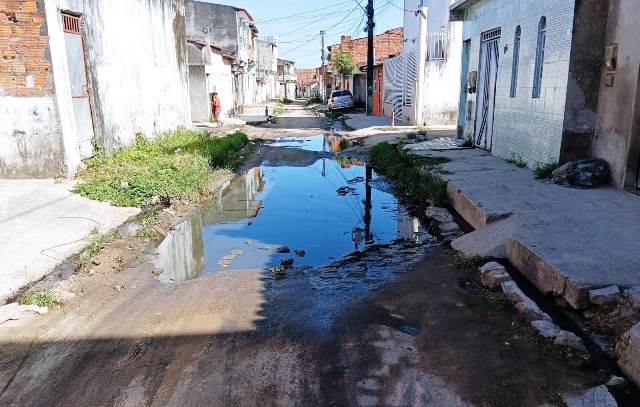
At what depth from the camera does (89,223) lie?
677cm

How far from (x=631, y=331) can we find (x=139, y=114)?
40.9ft

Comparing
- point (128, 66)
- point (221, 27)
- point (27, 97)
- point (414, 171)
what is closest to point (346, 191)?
point (414, 171)

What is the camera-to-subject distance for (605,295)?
3539 mm

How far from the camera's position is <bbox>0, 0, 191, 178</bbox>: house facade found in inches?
330

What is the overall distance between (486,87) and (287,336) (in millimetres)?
9509

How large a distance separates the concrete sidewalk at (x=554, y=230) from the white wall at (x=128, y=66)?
23.8 feet

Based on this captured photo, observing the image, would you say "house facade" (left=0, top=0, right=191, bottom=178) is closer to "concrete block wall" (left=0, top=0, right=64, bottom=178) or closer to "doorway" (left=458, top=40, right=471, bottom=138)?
"concrete block wall" (left=0, top=0, right=64, bottom=178)

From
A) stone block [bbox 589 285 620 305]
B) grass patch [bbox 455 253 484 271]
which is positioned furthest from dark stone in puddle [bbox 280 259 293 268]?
stone block [bbox 589 285 620 305]

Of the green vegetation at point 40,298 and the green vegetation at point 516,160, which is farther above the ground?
the green vegetation at point 516,160

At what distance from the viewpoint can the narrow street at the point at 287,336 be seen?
3.15 m

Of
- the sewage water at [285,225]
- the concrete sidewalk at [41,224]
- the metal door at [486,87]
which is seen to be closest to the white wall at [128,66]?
the concrete sidewalk at [41,224]

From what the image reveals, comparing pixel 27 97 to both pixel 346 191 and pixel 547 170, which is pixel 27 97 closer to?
pixel 346 191

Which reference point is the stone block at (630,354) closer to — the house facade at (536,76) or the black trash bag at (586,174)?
the black trash bag at (586,174)

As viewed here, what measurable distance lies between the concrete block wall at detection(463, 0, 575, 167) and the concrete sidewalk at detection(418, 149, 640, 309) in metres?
0.81
